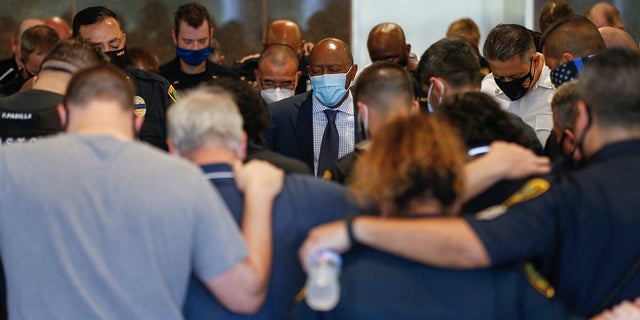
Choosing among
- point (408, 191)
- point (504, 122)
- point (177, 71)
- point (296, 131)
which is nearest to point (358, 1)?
point (177, 71)

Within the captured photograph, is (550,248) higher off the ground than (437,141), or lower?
lower

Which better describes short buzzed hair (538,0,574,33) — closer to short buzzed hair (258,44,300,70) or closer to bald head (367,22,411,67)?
bald head (367,22,411,67)

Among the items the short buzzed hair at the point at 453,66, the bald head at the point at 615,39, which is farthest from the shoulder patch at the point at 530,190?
the bald head at the point at 615,39

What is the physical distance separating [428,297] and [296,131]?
2.57 m

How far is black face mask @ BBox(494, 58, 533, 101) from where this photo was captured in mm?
4844

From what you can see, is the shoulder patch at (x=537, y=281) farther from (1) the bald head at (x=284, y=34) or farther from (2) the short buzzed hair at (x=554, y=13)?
(1) the bald head at (x=284, y=34)

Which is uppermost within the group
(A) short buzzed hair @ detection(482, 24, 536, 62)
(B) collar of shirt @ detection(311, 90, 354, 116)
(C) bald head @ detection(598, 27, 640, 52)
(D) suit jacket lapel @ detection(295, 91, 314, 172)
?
(A) short buzzed hair @ detection(482, 24, 536, 62)

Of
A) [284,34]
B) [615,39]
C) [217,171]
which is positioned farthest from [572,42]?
[284,34]

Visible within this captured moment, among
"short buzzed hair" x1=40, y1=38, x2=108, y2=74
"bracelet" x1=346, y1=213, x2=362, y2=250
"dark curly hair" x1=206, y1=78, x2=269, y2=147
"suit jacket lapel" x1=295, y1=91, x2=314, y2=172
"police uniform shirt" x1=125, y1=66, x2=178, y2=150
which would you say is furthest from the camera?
"suit jacket lapel" x1=295, y1=91, x2=314, y2=172

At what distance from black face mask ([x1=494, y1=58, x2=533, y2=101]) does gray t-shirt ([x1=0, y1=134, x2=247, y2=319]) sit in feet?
8.65

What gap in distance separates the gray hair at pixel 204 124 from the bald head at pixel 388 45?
3.74 meters

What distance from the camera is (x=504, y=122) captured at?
2.89 metres

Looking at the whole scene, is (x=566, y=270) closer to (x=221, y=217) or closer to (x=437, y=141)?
(x=437, y=141)

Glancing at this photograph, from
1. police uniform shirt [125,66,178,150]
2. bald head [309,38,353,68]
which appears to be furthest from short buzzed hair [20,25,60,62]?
bald head [309,38,353,68]
